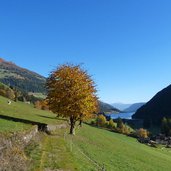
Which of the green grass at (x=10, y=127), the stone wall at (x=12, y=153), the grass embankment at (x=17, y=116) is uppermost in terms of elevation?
the grass embankment at (x=17, y=116)

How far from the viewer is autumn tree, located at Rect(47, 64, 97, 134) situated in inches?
2408

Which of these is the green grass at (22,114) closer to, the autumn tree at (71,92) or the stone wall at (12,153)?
A: the autumn tree at (71,92)

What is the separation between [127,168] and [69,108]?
20673mm

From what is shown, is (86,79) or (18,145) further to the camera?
(86,79)

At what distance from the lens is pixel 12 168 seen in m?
23.9

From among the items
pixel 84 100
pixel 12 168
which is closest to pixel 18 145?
pixel 12 168

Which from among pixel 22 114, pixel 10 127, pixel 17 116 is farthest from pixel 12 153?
pixel 22 114

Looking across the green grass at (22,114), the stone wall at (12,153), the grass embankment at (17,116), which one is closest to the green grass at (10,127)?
the grass embankment at (17,116)

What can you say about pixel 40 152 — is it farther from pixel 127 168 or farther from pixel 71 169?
pixel 127 168

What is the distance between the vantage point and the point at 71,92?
6106cm

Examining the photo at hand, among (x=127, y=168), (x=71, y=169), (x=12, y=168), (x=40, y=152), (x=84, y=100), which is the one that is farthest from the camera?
(x=84, y=100)

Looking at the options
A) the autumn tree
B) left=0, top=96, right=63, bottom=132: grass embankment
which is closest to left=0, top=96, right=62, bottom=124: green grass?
left=0, top=96, right=63, bottom=132: grass embankment

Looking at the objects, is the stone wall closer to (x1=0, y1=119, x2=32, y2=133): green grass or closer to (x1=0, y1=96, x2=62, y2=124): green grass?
(x1=0, y1=119, x2=32, y2=133): green grass

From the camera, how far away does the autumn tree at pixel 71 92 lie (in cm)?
6116
